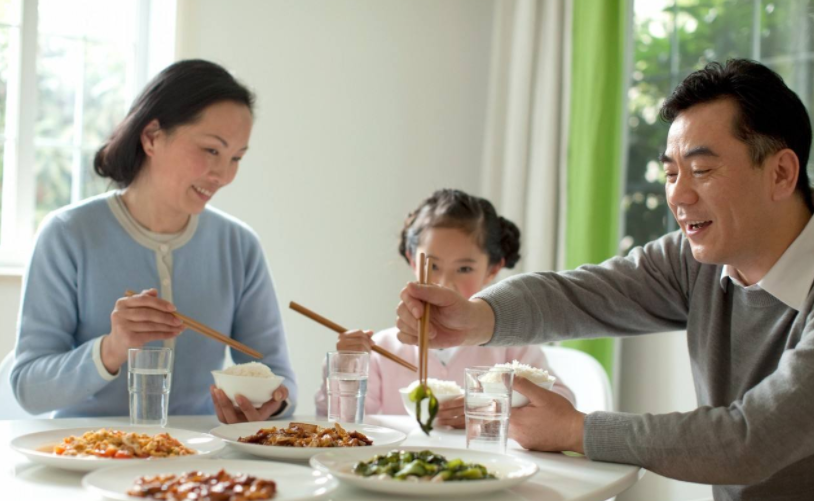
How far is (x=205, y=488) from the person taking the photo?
107 cm

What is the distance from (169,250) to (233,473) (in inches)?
45.7

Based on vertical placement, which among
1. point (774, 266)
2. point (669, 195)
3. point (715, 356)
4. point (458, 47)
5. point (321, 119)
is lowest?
point (715, 356)

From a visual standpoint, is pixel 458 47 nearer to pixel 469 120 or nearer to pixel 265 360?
pixel 469 120

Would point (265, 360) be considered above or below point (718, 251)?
below

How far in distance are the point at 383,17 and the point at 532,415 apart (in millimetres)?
2631

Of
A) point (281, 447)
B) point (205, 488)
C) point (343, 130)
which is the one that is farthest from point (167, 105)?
point (343, 130)

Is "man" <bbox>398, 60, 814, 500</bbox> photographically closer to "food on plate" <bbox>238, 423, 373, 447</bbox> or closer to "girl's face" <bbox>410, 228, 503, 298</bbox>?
"food on plate" <bbox>238, 423, 373, 447</bbox>

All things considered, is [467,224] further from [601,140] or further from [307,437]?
[307,437]

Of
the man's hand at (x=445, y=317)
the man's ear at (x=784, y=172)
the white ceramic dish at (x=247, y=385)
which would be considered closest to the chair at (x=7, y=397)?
the white ceramic dish at (x=247, y=385)

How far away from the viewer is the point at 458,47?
4004mm

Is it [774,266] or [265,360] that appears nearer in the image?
[774,266]

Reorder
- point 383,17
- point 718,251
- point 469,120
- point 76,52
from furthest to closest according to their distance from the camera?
point 469,120 → point 383,17 → point 76,52 → point 718,251

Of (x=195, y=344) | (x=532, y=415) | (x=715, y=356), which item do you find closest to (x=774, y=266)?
(x=715, y=356)

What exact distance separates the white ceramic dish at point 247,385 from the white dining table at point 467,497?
0.09 metres
